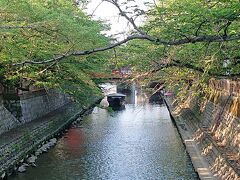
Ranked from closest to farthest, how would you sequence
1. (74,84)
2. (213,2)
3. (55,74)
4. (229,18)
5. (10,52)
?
(229,18) → (213,2) → (10,52) → (55,74) → (74,84)

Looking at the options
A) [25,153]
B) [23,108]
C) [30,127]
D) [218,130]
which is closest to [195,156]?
[218,130]

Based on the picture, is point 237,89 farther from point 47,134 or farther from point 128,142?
point 47,134

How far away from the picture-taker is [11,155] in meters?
16.5

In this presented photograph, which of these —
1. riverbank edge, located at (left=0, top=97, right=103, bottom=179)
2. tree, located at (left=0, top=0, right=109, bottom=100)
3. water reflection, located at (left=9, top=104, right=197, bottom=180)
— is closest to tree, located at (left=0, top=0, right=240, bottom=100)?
tree, located at (left=0, top=0, right=109, bottom=100)

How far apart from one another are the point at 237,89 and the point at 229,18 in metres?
11.5

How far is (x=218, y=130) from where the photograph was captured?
19.4 metres

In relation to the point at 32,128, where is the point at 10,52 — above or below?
above

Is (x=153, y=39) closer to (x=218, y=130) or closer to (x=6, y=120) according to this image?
(x=218, y=130)

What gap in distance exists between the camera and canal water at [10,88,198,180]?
1631 cm

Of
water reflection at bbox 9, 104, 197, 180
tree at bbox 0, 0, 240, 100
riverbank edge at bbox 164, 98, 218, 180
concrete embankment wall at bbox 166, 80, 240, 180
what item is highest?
tree at bbox 0, 0, 240, 100

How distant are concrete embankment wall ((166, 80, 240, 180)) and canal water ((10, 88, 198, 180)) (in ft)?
2.79

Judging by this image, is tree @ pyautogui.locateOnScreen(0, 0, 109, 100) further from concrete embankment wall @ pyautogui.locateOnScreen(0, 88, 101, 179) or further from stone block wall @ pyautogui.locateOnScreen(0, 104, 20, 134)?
concrete embankment wall @ pyautogui.locateOnScreen(0, 88, 101, 179)

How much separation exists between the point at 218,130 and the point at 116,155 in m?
4.77

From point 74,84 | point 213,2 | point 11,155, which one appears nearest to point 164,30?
point 213,2
